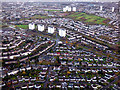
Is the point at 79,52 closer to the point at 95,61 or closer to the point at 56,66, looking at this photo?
the point at 95,61

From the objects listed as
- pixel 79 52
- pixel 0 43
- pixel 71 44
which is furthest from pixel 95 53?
pixel 0 43

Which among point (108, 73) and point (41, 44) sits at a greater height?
point (41, 44)

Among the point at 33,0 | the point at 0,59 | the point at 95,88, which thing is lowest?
the point at 95,88

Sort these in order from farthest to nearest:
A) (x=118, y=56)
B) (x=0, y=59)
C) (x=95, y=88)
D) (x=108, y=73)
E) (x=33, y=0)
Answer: (x=33, y=0)
(x=118, y=56)
(x=0, y=59)
(x=108, y=73)
(x=95, y=88)

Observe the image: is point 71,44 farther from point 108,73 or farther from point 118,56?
point 108,73

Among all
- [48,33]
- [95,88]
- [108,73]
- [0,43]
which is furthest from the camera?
[48,33]

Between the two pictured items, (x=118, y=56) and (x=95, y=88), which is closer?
(x=95, y=88)

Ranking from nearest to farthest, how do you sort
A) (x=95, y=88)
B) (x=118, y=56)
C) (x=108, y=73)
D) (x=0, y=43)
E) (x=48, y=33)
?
(x=95, y=88)
(x=108, y=73)
(x=118, y=56)
(x=0, y=43)
(x=48, y=33)

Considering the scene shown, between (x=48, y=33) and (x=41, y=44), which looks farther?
(x=48, y=33)

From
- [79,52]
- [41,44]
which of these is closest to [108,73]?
[79,52]
